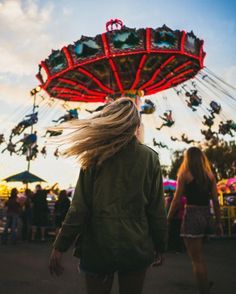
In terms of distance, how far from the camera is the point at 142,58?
16688 mm

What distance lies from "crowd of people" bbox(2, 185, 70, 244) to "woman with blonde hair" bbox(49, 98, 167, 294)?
10.4m

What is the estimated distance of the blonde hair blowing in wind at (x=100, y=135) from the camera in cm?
225

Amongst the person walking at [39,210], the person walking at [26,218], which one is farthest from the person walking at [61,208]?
the person walking at [26,218]

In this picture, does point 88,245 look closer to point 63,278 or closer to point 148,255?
point 148,255

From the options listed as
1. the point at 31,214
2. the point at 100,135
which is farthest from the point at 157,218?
the point at 31,214

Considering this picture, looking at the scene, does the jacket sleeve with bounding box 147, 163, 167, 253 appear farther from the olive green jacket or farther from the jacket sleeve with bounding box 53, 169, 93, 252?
the jacket sleeve with bounding box 53, 169, 93, 252

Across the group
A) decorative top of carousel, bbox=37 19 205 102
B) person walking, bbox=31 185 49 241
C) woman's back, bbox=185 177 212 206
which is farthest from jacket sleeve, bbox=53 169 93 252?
decorative top of carousel, bbox=37 19 205 102

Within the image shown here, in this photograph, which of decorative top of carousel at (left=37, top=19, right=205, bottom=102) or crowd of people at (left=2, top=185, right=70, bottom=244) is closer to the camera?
crowd of people at (left=2, top=185, right=70, bottom=244)

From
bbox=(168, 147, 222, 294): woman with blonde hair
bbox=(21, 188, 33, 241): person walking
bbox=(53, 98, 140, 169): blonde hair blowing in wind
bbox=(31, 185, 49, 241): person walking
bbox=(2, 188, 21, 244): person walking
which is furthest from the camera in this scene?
bbox=(21, 188, 33, 241): person walking

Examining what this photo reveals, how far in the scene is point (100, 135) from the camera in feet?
7.43

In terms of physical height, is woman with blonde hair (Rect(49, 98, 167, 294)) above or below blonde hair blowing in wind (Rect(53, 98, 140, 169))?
below

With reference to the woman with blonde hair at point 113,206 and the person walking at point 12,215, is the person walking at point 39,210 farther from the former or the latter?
the woman with blonde hair at point 113,206

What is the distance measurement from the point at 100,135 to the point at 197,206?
2.39 m

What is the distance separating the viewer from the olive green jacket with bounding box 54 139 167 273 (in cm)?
209
